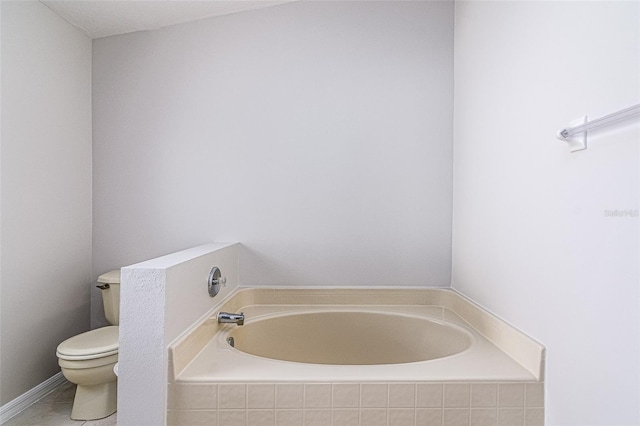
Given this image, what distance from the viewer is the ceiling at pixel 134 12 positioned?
232cm

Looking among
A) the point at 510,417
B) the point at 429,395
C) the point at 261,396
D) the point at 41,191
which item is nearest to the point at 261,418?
the point at 261,396

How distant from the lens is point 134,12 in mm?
2400

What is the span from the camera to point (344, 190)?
256 cm

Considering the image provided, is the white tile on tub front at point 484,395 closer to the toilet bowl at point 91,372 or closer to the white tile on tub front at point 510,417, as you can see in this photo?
the white tile on tub front at point 510,417

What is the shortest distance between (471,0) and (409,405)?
77.7 inches

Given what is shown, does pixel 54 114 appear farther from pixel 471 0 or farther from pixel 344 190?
pixel 471 0

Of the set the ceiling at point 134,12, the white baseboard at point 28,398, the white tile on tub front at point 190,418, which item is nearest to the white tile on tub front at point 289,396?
the white tile on tub front at point 190,418

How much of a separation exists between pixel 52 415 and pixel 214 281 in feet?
3.62

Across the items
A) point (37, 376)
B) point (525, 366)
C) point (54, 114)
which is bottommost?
point (37, 376)

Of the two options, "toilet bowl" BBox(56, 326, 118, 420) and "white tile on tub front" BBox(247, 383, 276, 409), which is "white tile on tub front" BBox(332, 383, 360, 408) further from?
"toilet bowl" BBox(56, 326, 118, 420)

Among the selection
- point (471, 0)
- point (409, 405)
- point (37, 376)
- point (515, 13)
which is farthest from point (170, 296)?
point (471, 0)

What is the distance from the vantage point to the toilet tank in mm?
2467

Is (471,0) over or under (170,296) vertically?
over

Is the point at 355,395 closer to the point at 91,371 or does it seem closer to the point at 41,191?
the point at 91,371
